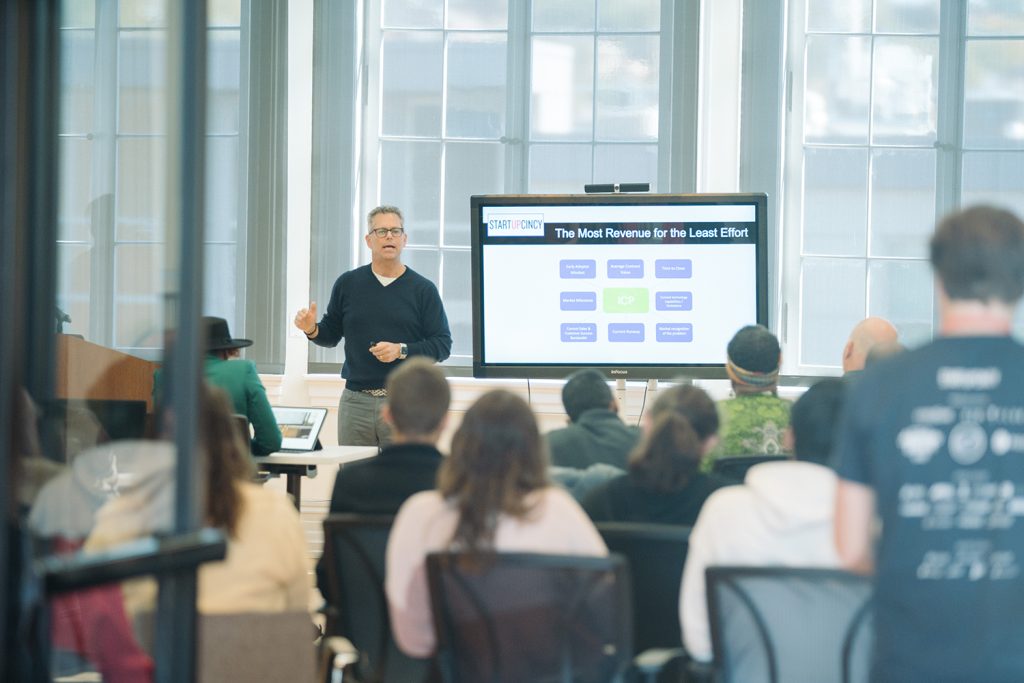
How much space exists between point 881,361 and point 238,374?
9.31 feet

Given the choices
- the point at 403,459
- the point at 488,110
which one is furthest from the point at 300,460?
the point at 488,110

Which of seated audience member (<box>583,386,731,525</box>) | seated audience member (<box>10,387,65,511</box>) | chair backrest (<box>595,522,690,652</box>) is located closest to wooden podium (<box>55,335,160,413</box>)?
seated audience member (<box>10,387,65,511</box>)

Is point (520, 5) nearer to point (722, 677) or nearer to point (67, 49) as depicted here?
point (67, 49)

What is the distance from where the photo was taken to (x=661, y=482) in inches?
105

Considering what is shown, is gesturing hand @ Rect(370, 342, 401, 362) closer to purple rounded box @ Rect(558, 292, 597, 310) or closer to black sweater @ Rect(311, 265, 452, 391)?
black sweater @ Rect(311, 265, 452, 391)

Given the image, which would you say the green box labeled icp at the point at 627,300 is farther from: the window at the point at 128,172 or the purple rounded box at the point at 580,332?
the window at the point at 128,172

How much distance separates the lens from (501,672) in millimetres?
2260

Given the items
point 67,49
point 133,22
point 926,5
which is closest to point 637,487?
point 67,49

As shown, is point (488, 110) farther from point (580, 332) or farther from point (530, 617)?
point (530, 617)

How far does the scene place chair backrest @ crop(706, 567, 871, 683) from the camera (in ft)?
6.86

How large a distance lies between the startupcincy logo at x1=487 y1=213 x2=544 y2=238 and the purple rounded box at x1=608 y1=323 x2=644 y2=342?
51 centimetres

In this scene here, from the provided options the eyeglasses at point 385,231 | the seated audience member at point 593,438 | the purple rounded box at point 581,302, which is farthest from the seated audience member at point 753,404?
the eyeglasses at point 385,231

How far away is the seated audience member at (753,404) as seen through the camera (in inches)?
142

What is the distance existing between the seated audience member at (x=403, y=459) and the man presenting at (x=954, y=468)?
3.84ft
